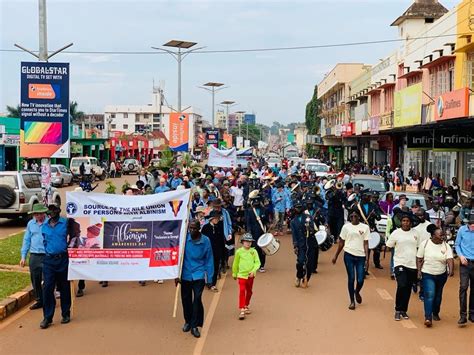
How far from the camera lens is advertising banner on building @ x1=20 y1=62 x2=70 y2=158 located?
1455cm

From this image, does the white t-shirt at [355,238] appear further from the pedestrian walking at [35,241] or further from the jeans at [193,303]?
the pedestrian walking at [35,241]

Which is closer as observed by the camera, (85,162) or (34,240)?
(34,240)

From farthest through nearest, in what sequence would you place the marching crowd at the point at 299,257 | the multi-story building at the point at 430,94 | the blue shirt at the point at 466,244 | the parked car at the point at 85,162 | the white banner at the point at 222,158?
the parked car at the point at 85,162 < the white banner at the point at 222,158 < the multi-story building at the point at 430,94 < the blue shirt at the point at 466,244 < the marching crowd at the point at 299,257

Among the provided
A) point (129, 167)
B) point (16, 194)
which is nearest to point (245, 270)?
point (16, 194)

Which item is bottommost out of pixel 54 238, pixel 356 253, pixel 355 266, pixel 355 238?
pixel 355 266

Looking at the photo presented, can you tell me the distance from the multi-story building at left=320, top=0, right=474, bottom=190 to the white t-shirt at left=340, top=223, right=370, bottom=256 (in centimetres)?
1230

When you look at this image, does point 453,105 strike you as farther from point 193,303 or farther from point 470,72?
point 193,303

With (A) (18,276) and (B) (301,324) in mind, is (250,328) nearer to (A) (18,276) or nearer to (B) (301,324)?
(B) (301,324)

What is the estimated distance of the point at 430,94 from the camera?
30.8 metres

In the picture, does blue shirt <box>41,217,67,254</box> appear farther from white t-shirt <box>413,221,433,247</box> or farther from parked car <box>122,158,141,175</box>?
parked car <box>122,158,141,175</box>

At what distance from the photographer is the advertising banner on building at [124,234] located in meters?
8.91

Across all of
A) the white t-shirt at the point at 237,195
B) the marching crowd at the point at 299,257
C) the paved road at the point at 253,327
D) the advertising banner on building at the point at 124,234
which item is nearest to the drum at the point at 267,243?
the marching crowd at the point at 299,257

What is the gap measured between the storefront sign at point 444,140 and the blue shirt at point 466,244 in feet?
58.9

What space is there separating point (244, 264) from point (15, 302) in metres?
3.75
